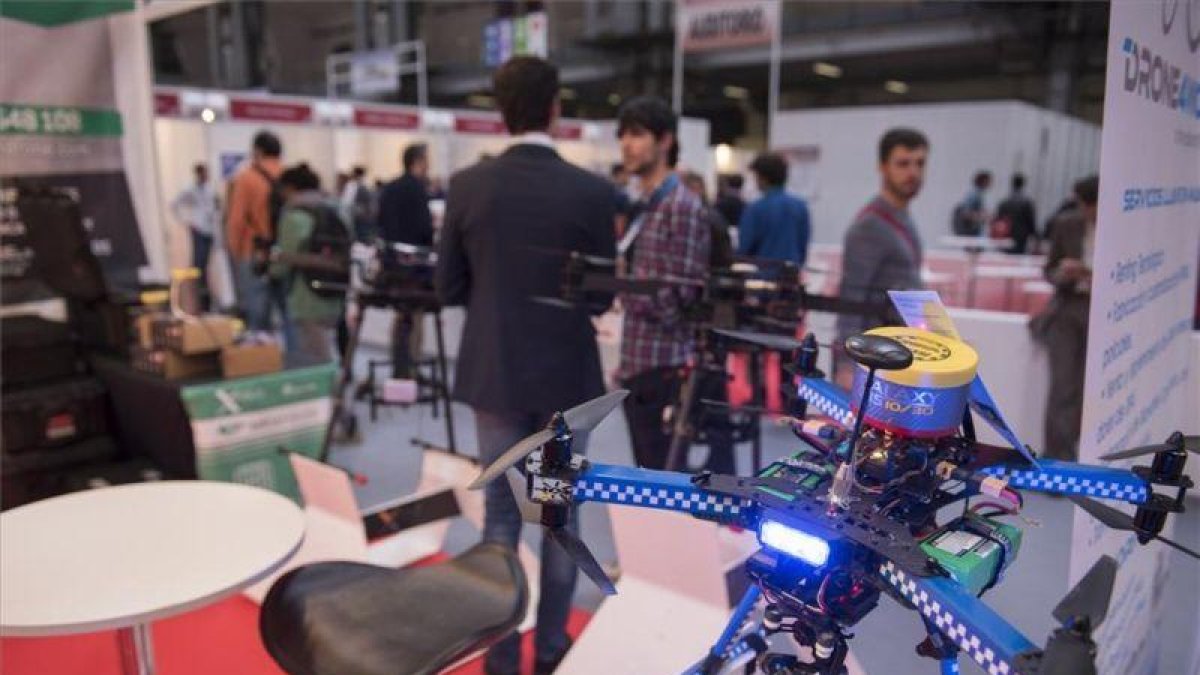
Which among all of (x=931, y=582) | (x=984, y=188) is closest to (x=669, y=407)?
(x=931, y=582)

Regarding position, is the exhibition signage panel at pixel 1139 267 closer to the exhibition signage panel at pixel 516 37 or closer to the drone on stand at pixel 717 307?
the drone on stand at pixel 717 307

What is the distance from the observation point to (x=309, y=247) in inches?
152

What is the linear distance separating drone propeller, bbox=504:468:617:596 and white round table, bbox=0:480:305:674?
2.44 feet

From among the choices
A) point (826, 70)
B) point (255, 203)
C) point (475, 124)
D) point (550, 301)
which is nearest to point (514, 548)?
point (550, 301)

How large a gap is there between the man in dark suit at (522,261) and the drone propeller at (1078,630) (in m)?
1.29

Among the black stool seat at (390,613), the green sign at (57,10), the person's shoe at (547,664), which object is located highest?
the green sign at (57,10)

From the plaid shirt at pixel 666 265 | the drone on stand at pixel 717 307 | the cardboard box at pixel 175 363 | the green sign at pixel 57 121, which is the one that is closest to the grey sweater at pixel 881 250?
the drone on stand at pixel 717 307

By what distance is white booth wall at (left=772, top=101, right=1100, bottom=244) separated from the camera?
31.7ft

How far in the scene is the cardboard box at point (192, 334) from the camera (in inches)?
114

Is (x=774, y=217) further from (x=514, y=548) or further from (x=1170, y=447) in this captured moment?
(x=1170, y=447)

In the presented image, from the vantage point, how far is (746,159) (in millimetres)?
14508

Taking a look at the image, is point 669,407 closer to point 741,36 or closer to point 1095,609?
A: point 1095,609

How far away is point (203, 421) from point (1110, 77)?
2.72 metres

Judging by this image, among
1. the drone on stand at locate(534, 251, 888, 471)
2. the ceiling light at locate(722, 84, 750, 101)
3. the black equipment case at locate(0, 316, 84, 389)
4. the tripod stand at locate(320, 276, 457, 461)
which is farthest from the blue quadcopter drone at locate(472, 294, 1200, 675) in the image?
the ceiling light at locate(722, 84, 750, 101)
